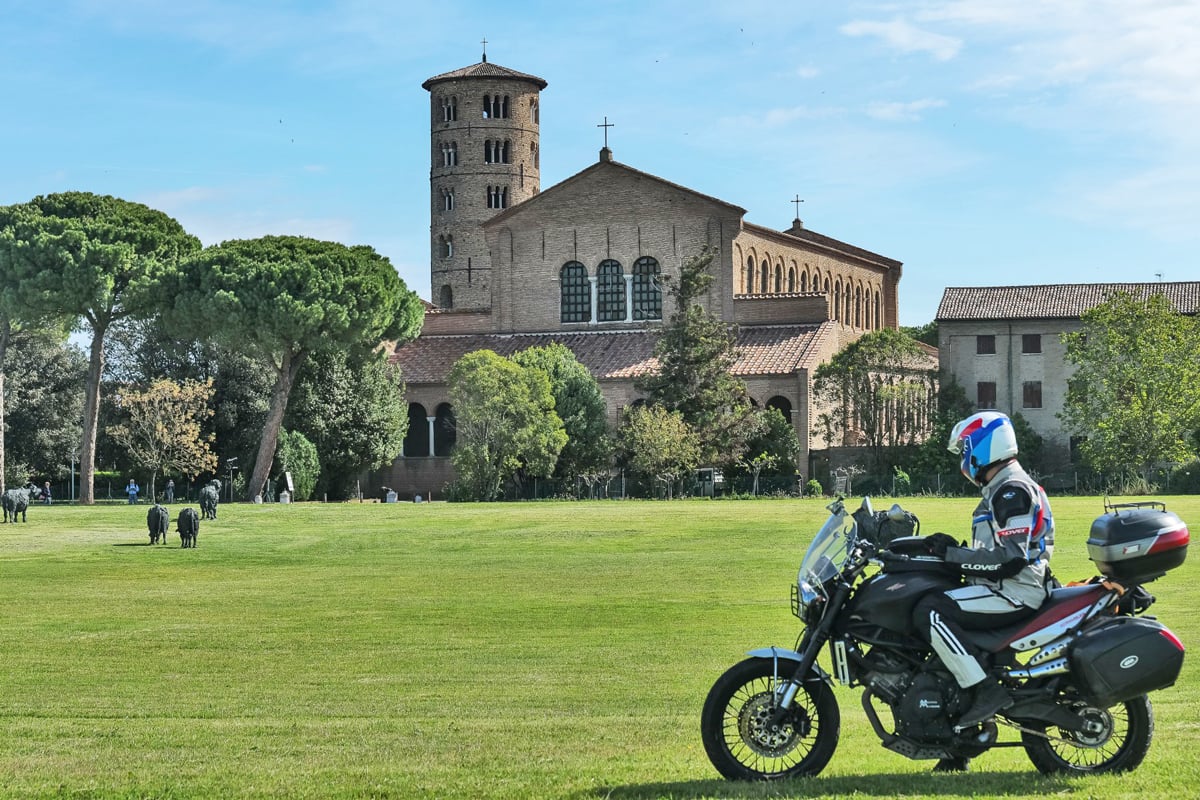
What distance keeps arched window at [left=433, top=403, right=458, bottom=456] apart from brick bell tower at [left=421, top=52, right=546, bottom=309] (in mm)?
20884

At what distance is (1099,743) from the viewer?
359 inches

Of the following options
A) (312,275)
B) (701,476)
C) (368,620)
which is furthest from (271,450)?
(368,620)

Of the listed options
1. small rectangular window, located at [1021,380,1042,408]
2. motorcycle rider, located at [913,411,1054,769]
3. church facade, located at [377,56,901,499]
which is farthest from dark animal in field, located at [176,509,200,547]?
small rectangular window, located at [1021,380,1042,408]

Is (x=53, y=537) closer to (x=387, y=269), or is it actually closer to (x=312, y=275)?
(x=312, y=275)

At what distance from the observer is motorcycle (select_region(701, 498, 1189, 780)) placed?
351 inches

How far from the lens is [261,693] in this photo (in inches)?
562

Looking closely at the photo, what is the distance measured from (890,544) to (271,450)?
5977cm

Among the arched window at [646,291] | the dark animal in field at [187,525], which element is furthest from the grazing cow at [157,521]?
the arched window at [646,291]

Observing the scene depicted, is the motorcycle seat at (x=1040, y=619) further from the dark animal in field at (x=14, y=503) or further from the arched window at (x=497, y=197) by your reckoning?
the arched window at (x=497, y=197)

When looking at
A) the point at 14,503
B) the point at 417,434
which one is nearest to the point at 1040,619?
the point at 14,503

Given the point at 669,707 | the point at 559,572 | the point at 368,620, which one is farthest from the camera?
the point at 559,572

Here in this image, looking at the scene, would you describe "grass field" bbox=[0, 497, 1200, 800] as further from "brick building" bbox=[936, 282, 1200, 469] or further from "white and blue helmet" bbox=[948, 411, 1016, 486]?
"brick building" bbox=[936, 282, 1200, 469]

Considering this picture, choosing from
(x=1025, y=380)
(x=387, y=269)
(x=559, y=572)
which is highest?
(x=387, y=269)

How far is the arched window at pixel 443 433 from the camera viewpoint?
7900 cm
